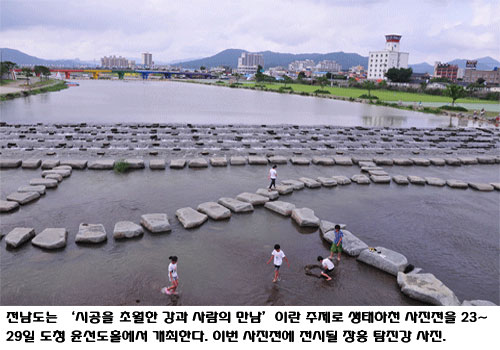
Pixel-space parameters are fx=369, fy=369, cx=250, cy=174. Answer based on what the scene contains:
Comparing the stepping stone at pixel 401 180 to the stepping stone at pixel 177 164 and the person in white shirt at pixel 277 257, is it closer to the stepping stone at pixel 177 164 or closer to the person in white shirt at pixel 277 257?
the stepping stone at pixel 177 164

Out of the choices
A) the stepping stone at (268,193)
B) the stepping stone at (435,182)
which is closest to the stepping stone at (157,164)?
the stepping stone at (268,193)

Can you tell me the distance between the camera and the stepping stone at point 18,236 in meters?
11.6

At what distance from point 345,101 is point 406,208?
5715 centimetres

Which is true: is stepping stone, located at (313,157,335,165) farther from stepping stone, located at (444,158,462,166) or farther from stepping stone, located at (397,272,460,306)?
stepping stone, located at (397,272,460,306)

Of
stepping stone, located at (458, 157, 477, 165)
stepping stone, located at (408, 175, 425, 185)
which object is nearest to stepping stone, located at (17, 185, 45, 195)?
stepping stone, located at (408, 175, 425, 185)

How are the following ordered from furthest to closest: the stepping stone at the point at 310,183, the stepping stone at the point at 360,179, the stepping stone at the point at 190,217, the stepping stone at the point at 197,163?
the stepping stone at the point at 197,163, the stepping stone at the point at 360,179, the stepping stone at the point at 310,183, the stepping stone at the point at 190,217

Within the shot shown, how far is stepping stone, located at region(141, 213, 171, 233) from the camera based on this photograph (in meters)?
13.0

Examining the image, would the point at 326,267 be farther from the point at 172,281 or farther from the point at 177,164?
the point at 177,164

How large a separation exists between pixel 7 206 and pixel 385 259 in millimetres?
13988

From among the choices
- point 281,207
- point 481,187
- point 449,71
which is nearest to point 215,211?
point 281,207

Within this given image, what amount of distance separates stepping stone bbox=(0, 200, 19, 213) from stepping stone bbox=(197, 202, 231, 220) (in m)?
7.20

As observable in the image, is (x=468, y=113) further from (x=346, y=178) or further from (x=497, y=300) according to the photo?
(x=497, y=300)

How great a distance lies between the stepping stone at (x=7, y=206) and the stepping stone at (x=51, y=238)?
313cm

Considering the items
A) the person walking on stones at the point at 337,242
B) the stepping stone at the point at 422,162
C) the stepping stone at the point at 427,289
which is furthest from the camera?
the stepping stone at the point at 422,162
